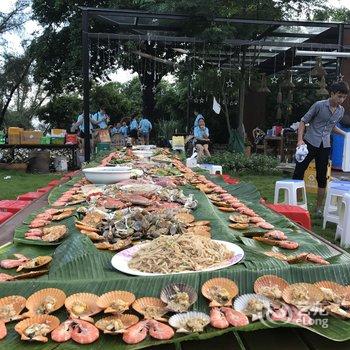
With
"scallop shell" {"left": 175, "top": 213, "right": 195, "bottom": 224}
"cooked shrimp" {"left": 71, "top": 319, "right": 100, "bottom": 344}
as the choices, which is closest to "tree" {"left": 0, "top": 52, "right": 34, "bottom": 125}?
"scallop shell" {"left": 175, "top": 213, "right": 195, "bottom": 224}

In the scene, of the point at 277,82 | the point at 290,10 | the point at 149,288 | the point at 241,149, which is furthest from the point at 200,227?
the point at 277,82

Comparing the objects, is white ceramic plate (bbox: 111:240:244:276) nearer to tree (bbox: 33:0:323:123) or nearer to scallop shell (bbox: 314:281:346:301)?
scallop shell (bbox: 314:281:346:301)

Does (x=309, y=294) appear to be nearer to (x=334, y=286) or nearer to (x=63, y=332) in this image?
(x=334, y=286)

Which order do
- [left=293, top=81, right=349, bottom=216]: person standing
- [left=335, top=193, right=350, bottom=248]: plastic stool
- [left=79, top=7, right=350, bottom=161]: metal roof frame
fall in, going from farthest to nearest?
[left=79, top=7, right=350, bottom=161]: metal roof frame
[left=293, top=81, right=349, bottom=216]: person standing
[left=335, top=193, right=350, bottom=248]: plastic stool

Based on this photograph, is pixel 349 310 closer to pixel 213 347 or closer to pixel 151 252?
pixel 213 347

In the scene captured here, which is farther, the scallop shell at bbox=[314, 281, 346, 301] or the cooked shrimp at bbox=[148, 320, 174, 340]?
A: the scallop shell at bbox=[314, 281, 346, 301]

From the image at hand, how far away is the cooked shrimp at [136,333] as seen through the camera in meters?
1.29

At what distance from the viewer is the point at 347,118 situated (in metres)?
10.9

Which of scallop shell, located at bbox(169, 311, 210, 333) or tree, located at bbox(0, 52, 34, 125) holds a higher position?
tree, located at bbox(0, 52, 34, 125)

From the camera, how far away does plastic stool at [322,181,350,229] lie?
5.16 metres

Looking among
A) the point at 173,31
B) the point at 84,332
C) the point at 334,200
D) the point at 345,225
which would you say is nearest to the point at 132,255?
the point at 84,332

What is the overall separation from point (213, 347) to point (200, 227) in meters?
0.90

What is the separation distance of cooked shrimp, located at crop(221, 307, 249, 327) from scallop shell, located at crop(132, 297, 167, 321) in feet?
0.59

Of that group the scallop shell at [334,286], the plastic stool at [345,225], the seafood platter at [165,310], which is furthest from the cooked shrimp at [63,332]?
the plastic stool at [345,225]
